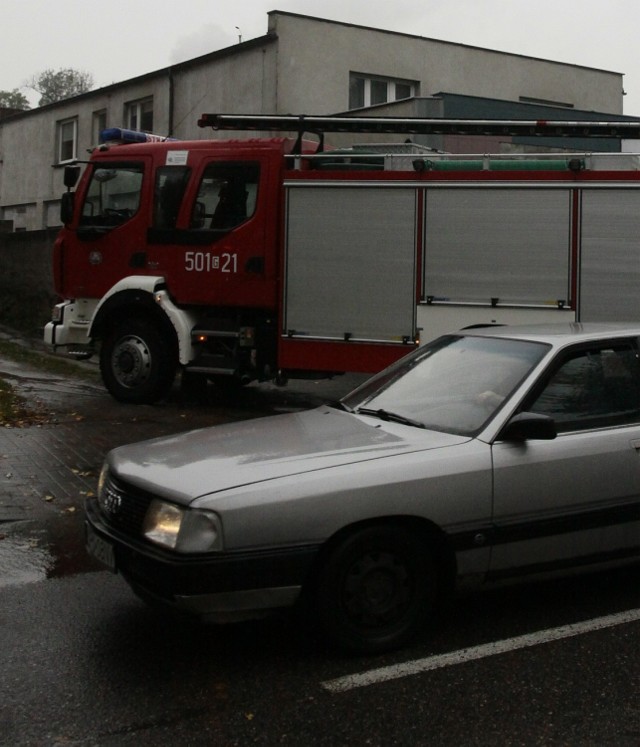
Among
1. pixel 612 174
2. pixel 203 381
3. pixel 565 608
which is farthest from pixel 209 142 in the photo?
pixel 565 608

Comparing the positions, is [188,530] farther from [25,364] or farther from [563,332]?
[25,364]

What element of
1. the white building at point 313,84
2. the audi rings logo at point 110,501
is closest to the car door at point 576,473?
the audi rings logo at point 110,501

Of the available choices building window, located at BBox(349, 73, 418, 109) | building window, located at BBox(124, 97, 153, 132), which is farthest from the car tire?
building window, located at BBox(124, 97, 153, 132)

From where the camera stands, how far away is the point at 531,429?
485 centimetres

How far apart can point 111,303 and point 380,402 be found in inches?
291

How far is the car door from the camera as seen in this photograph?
4879 millimetres

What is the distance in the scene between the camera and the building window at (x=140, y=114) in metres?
26.9

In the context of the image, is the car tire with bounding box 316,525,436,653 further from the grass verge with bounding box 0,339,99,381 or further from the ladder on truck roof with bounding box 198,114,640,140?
the grass verge with bounding box 0,339,99,381

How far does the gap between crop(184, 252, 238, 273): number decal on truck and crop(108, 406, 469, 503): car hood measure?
6.51 m

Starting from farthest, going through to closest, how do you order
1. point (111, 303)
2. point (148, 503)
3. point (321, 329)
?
point (111, 303), point (321, 329), point (148, 503)

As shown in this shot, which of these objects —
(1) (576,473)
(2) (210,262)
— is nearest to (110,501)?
(1) (576,473)

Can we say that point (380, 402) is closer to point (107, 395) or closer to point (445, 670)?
point (445, 670)

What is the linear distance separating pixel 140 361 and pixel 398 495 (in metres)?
8.32

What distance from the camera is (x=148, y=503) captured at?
180 inches
